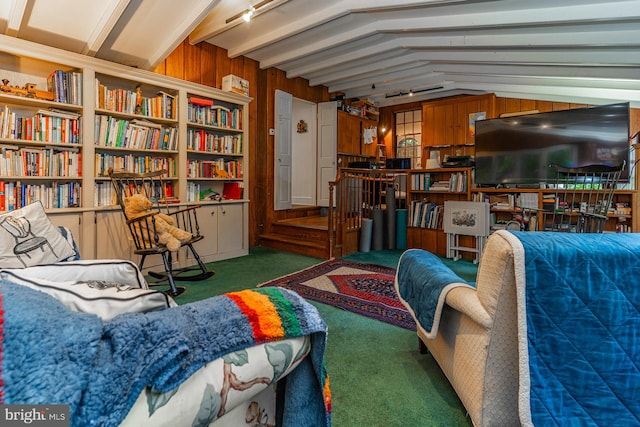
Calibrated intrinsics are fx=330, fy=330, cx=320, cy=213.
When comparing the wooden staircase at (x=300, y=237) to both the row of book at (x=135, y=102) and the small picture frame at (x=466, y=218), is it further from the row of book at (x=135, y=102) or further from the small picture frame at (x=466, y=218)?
the row of book at (x=135, y=102)

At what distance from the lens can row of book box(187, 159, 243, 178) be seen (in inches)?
160

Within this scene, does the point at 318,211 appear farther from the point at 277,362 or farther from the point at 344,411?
the point at 277,362

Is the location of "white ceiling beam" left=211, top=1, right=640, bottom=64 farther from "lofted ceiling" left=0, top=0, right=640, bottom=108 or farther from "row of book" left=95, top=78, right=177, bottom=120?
"row of book" left=95, top=78, right=177, bottom=120

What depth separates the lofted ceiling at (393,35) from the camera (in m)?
2.69

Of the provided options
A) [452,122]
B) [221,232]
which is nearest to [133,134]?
[221,232]

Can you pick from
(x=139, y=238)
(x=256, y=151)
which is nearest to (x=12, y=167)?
(x=139, y=238)

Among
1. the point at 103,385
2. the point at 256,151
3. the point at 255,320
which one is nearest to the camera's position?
the point at 103,385

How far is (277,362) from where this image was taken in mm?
702

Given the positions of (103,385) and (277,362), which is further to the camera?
(277,362)

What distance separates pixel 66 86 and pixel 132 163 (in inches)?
34.4

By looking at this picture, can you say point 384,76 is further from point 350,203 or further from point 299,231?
point 299,231

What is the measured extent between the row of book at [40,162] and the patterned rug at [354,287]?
83.3 inches

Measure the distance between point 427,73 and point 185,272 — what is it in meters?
4.51

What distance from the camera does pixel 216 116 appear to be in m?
4.25
